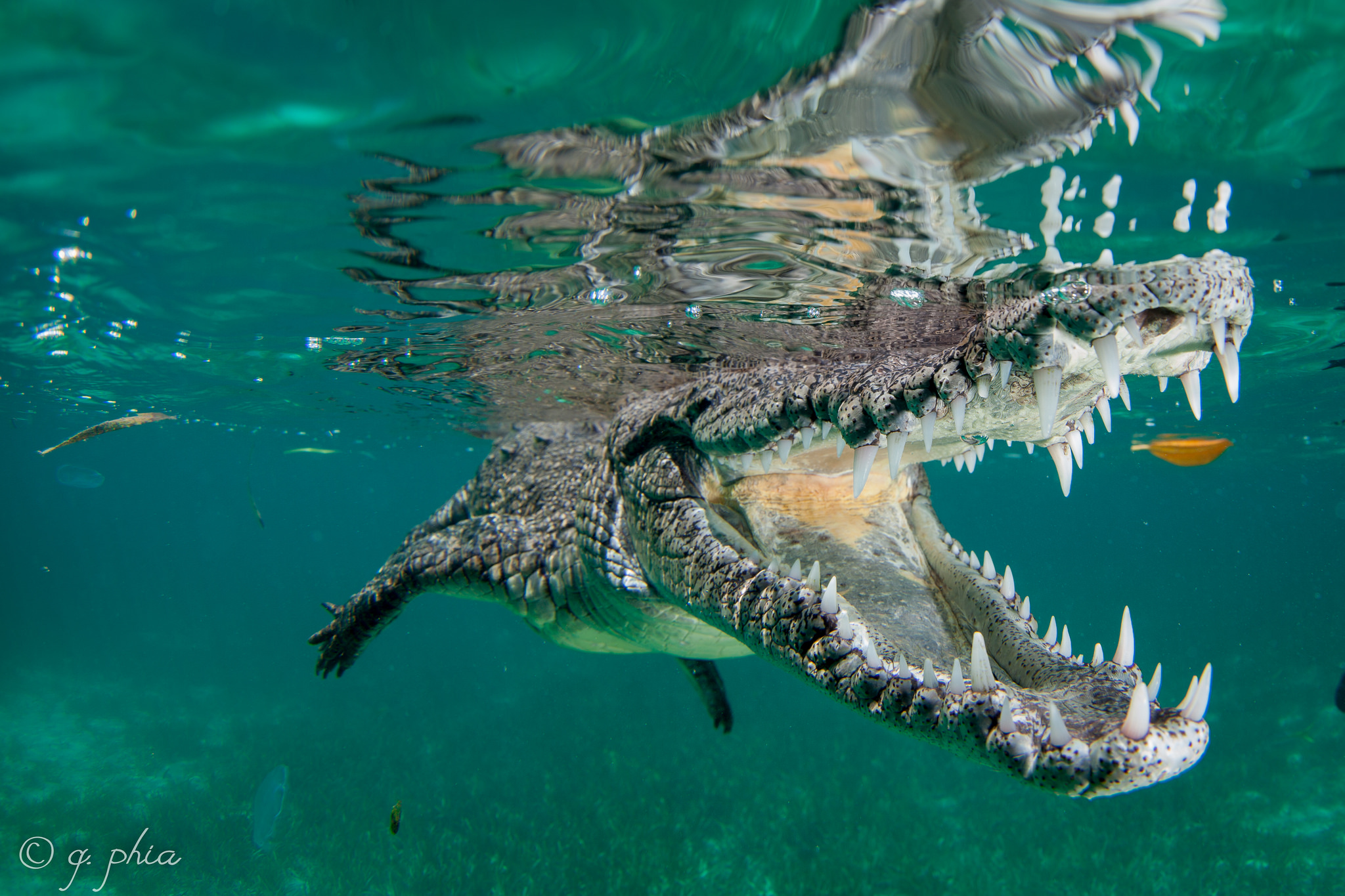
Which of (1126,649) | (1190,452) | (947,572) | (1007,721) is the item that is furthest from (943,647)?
(1190,452)

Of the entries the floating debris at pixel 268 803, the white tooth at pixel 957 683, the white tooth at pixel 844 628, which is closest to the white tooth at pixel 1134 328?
the white tooth at pixel 957 683

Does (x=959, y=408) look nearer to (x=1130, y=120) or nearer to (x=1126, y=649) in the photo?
(x=1126, y=649)

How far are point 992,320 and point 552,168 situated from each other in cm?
346

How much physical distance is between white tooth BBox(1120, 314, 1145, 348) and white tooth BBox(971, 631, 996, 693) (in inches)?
45.0

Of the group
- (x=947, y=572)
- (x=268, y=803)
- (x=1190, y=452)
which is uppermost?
(x=1190, y=452)

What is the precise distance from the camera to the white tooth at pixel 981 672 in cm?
209

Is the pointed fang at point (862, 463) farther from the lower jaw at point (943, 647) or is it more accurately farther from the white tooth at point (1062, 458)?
the white tooth at point (1062, 458)

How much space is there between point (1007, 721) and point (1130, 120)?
4.04 metres

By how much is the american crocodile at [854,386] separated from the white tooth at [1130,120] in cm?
2

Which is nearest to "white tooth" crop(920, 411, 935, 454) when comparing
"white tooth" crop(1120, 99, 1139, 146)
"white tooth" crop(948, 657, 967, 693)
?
"white tooth" crop(948, 657, 967, 693)

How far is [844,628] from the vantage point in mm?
2443

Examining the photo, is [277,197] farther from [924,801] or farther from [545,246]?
[924,801]

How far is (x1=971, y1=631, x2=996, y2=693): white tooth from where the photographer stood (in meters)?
2.09

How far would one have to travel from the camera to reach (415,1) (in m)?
3.28
